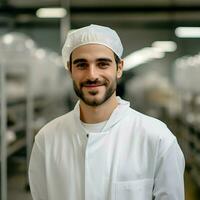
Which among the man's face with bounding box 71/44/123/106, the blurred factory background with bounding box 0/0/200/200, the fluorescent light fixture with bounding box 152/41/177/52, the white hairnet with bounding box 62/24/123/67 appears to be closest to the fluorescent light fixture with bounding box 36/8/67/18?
the blurred factory background with bounding box 0/0/200/200

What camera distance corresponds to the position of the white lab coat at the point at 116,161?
1380 millimetres

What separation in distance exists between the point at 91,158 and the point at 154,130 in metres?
0.25

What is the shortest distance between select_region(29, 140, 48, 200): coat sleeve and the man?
0.03 meters

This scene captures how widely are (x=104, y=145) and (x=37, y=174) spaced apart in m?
0.33

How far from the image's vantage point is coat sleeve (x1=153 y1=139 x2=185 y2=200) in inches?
54.2

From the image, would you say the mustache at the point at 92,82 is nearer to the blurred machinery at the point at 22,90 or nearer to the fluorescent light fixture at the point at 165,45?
the blurred machinery at the point at 22,90

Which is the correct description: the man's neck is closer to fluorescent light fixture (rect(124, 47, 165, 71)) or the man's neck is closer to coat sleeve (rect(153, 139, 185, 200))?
coat sleeve (rect(153, 139, 185, 200))

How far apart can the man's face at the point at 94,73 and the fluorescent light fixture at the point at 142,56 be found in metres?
4.15

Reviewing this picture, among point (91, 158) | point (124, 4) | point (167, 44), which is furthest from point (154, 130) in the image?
point (124, 4)

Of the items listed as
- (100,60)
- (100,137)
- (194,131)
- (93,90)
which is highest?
(100,60)

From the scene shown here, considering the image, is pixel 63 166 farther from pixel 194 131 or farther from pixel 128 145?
pixel 194 131

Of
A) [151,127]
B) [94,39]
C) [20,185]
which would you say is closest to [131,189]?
[151,127]

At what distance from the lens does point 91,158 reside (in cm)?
142

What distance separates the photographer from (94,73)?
138cm
